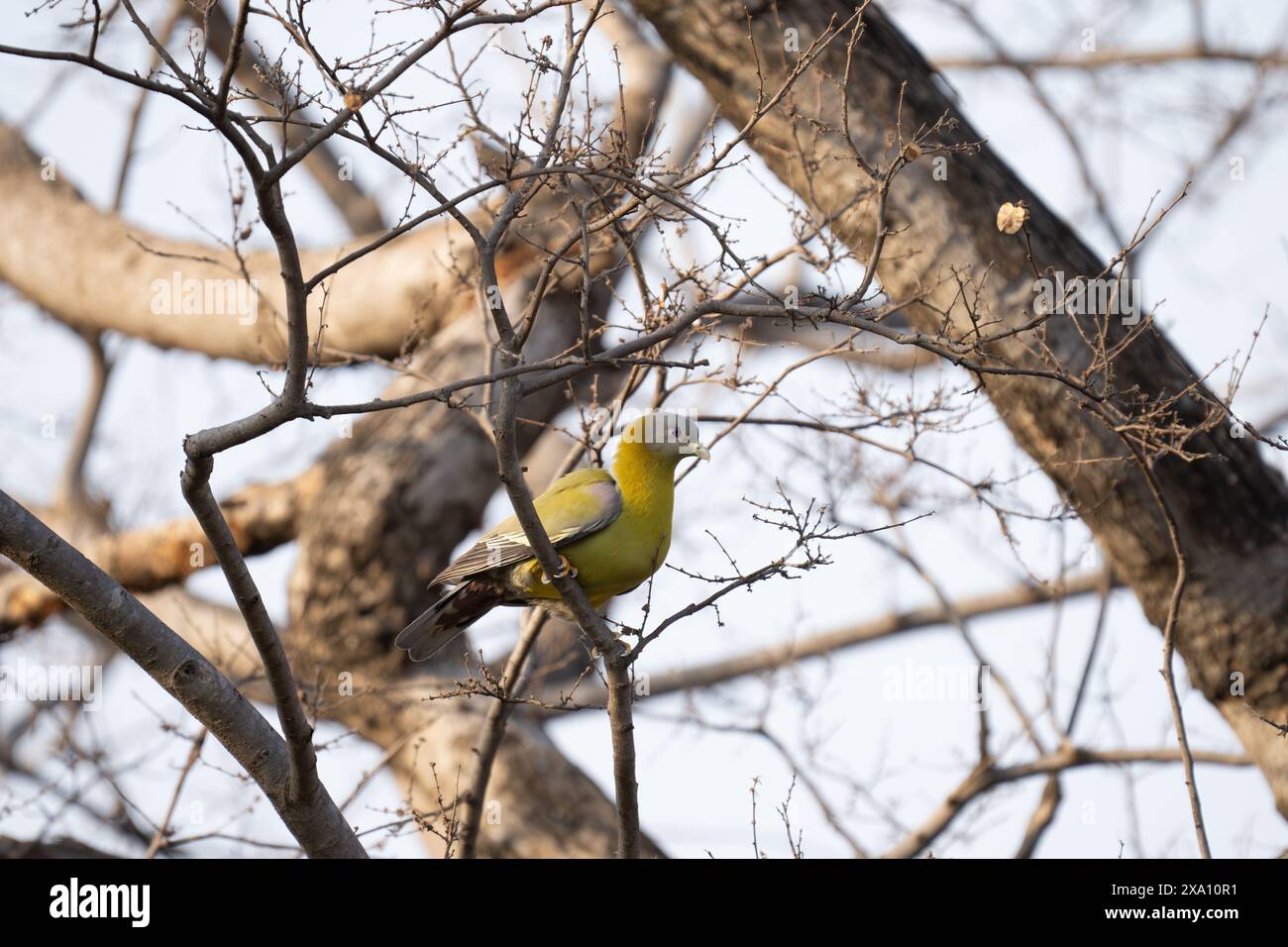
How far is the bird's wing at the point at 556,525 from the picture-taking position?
5117 millimetres

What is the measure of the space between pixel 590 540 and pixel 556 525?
0.15 m

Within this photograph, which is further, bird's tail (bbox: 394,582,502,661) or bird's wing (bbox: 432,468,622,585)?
bird's tail (bbox: 394,582,502,661)

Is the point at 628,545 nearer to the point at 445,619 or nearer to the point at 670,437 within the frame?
the point at 670,437

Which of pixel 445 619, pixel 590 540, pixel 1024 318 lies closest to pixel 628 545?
pixel 590 540

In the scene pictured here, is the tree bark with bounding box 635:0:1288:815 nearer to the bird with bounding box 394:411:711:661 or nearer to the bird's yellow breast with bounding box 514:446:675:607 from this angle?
the bird with bounding box 394:411:711:661

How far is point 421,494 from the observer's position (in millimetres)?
8656

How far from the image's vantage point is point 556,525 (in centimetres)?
519

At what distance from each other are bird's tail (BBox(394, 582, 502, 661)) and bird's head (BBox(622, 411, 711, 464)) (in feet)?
3.07

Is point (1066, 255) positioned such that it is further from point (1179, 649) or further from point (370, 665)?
point (370, 665)

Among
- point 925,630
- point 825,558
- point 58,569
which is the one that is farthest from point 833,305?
point 925,630

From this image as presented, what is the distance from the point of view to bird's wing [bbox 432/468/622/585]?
→ 5117 millimetres

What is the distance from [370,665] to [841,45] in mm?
4894

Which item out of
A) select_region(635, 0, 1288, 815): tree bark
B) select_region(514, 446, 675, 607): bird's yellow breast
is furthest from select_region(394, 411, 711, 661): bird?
select_region(635, 0, 1288, 815): tree bark

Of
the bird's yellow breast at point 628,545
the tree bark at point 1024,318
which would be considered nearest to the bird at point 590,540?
the bird's yellow breast at point 628,545
